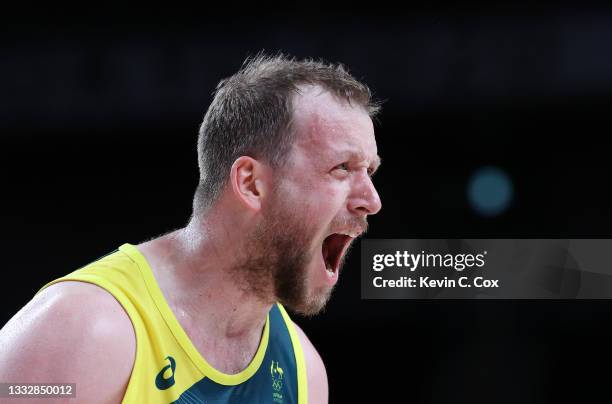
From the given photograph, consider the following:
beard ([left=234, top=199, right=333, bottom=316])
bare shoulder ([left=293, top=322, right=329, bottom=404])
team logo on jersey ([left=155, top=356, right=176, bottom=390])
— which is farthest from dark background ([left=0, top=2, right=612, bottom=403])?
team logo on jersey ([left=155, top=356, right=176, bottom=390])

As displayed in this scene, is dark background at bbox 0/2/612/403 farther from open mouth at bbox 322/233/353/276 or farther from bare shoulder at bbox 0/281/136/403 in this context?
bare shoulder at bbox 0/281/136/403

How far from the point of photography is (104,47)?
11.1 feet

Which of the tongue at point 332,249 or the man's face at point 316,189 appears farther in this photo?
the tongue at point 332,249

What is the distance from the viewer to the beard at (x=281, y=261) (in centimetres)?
175

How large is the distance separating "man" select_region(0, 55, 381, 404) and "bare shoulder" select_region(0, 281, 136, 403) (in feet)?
0.05

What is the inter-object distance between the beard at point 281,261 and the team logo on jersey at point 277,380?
0.21 meters

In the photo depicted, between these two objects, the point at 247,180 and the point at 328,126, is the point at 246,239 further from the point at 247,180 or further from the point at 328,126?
the point at 328,126

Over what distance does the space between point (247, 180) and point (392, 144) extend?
1803mm

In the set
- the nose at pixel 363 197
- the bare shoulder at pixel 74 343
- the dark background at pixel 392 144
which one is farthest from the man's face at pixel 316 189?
the dark background at pixel 392 144

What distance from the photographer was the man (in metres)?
1.67

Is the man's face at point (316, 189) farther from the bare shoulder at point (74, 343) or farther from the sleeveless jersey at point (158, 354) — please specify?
the bare shoulder at point (74, 343)

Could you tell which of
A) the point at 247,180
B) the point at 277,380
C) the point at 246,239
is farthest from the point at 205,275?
the point at 277,380

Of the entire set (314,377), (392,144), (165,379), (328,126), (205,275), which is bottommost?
(165,379)

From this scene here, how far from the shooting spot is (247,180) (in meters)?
1.75
